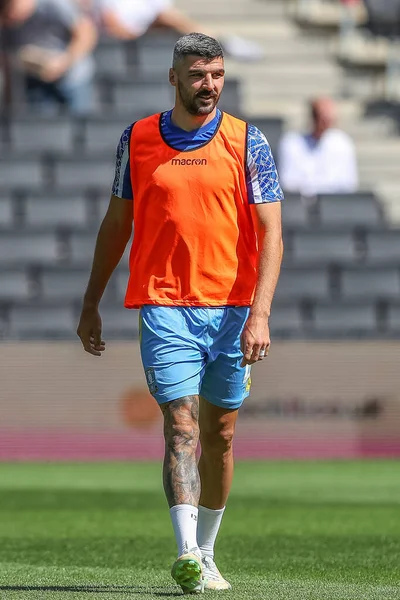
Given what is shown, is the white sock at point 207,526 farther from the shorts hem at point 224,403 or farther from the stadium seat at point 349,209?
the stadium seat at point 349,209

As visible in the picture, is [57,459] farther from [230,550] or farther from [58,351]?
[230,550]

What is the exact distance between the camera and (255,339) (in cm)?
604

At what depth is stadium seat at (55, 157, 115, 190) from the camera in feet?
55.7

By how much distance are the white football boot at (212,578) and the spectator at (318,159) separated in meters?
10.3

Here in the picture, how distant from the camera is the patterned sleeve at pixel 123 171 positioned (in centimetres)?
639

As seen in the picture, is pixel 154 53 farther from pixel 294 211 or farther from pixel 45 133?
pixel 294 211

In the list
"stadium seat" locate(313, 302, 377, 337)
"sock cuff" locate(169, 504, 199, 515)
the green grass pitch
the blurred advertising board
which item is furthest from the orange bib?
"stadium seat" locate(313, 302, 377, 337)

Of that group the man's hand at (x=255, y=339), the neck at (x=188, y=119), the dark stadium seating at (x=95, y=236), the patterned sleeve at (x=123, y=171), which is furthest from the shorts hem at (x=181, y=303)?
the dark stadium seating at (x=95, y=236)

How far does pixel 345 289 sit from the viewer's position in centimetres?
1614

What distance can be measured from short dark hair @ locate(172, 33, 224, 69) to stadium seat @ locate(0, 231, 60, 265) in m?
9.97

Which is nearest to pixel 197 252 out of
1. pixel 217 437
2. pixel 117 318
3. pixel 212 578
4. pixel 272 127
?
pixel 217 437

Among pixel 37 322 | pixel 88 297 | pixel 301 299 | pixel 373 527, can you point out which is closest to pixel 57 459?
pixel 37 322

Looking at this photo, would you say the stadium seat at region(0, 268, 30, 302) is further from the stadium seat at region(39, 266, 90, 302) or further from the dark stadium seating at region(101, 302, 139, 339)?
the dark stadium seating at region(101, 302, 139, 339)

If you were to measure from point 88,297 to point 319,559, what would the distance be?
192 cm
